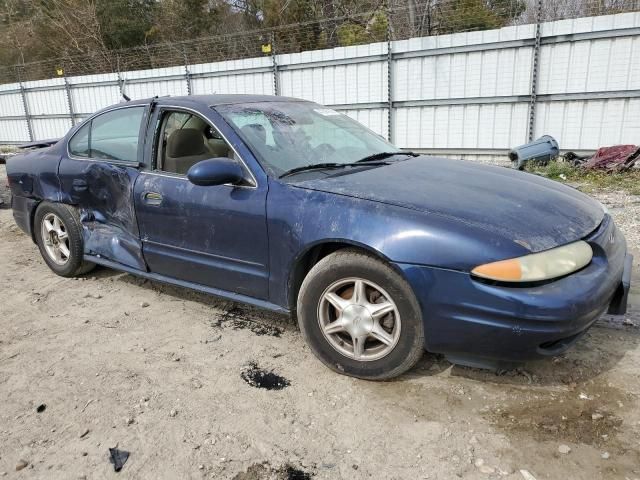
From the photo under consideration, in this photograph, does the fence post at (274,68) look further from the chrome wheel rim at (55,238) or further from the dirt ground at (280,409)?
the dirt ground at (280,409)

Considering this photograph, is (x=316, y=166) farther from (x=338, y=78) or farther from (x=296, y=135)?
(x=338, y=78)

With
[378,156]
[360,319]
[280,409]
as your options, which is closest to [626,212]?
[378,156]

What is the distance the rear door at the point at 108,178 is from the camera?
3.83m

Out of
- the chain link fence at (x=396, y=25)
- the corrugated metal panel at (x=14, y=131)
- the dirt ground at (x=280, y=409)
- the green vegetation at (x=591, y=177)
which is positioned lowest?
the dirt ground at (x=280, y=409)

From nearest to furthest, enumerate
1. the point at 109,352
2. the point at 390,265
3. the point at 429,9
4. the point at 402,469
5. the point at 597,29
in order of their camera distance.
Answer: the point at 402,469 → the point at 390,265 → the point at 109,352 → the point at 597,29 → the point at 429,9

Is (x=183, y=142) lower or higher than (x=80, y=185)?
higher

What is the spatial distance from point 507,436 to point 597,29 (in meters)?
8.78

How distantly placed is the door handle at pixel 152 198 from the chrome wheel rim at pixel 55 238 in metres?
1.32

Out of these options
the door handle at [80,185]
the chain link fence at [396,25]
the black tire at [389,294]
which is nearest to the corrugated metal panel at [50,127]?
the chain link fence at [396,25]

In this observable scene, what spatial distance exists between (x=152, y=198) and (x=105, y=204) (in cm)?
70

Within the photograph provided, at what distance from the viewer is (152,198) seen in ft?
11.8

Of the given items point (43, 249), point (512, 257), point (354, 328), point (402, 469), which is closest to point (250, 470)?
point (402, 469)

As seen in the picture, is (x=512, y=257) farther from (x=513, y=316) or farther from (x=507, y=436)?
(x=507, y=436)

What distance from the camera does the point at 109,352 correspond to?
3.33 meters
